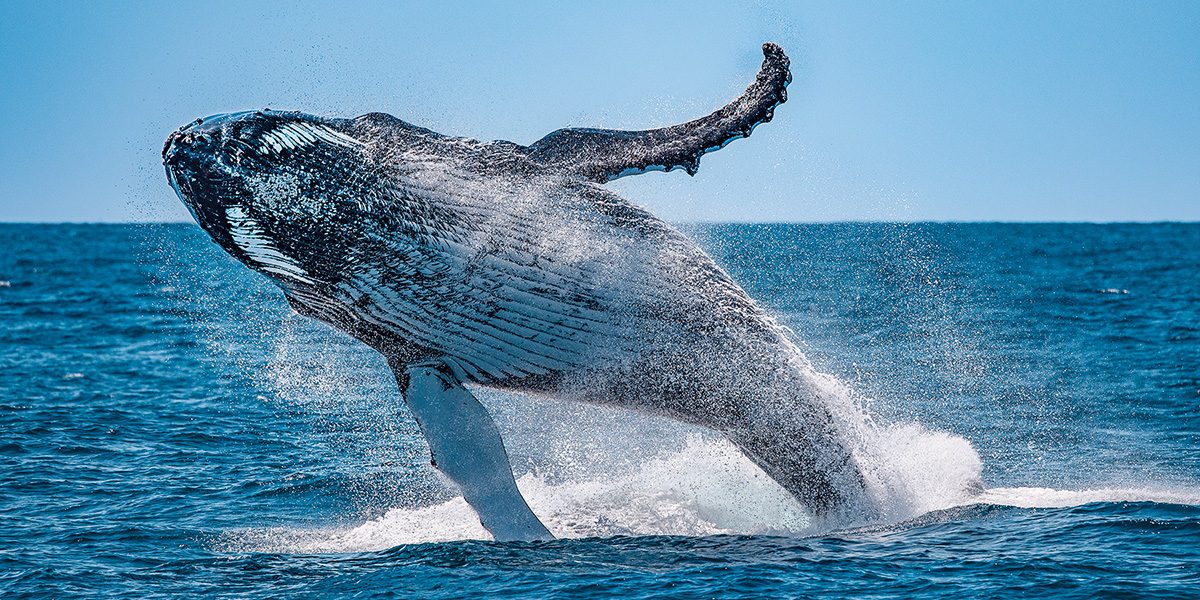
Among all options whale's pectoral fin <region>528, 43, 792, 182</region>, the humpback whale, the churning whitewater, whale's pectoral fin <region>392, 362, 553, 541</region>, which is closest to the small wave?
the churning whitewater

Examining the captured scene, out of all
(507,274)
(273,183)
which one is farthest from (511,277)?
(273,183)

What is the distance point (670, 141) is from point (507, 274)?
1557mm

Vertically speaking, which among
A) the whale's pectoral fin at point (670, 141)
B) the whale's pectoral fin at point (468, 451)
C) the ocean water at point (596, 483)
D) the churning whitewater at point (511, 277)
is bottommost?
the ocean water at point (596, 483)

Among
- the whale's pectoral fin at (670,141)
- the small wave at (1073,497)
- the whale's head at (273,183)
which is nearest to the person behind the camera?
the whale's head at (273,183)

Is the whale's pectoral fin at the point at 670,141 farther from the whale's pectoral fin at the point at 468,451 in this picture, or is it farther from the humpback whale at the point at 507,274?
the whale's pectoral fin at the point at 468,451

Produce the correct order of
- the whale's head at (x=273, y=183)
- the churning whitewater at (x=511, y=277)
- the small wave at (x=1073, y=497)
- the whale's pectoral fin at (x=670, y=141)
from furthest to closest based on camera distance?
the small wave at (x=1073, y=497), the whale's pectoral fin at (x=670, y=141), the churning whitewater at (x=511, y=277), the whale's head at (x=273, y=183)

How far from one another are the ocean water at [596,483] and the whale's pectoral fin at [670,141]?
2634 mm

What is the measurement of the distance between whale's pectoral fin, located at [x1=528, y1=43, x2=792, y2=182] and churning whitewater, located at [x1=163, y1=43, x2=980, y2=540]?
0.01 m

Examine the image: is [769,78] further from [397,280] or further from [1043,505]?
[1043,505]

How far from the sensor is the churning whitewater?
8352 mm

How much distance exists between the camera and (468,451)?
9000mm

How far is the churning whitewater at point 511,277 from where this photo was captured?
8.35 metres

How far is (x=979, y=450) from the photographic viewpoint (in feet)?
43.2

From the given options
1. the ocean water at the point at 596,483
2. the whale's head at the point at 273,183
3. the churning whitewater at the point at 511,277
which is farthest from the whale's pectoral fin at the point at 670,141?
the ocean water at the point at 596,483
